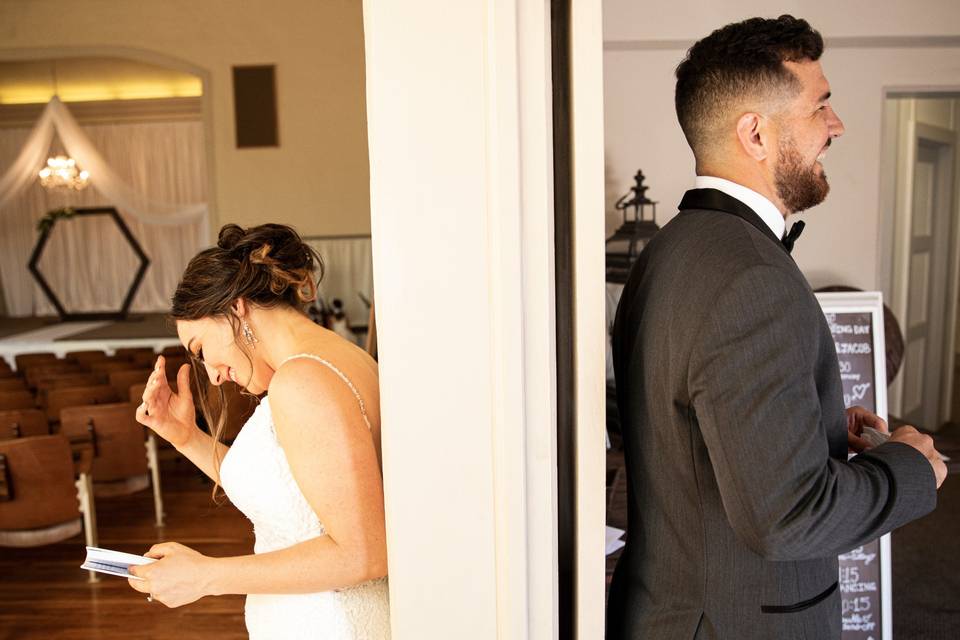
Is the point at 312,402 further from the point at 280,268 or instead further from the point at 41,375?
the point at 41,375

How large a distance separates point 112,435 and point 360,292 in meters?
6.98

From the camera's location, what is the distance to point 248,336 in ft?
5.64

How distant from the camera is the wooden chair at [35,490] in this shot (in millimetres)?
3994

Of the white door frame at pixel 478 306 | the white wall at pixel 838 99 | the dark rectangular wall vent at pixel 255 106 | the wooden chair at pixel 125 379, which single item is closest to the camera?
the white door frame at pixel 478 306

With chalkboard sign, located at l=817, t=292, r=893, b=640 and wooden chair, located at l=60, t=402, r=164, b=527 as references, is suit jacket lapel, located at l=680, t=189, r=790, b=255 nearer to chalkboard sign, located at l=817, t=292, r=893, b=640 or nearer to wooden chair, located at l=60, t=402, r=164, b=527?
chalkboard sign, located at l=817, t=292, r=893, b=640

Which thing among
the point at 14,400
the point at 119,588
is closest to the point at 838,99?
the point at 119,588

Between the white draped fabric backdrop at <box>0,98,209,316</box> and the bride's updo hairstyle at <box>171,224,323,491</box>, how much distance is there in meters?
14.9

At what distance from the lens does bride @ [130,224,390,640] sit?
1.47 metres

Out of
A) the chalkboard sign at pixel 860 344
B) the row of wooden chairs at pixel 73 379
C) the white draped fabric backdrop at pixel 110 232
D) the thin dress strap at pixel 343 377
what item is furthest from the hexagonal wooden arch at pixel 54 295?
the thin dress strap at pixel 343 377

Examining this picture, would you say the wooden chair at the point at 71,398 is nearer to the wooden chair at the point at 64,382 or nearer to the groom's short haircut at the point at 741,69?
the wooden chair at the point at 64,382

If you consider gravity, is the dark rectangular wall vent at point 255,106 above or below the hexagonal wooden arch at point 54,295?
above

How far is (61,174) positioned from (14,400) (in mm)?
7374

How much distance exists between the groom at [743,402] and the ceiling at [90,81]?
14.3 metres

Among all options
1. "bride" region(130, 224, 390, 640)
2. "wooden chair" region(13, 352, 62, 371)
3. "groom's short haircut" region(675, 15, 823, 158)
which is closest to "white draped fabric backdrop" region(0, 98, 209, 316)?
"wooden chair" region(13, 352, 62, 371)
